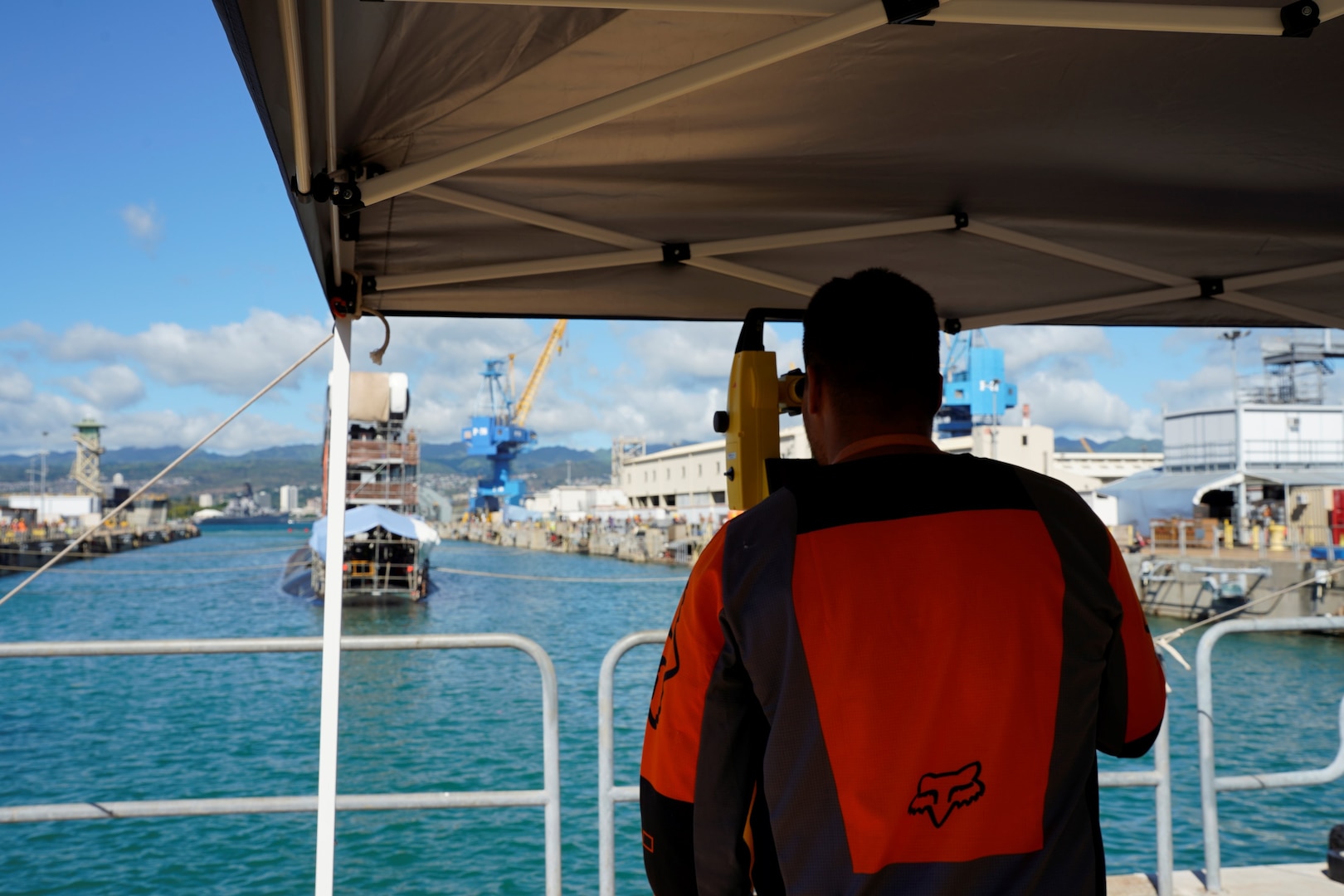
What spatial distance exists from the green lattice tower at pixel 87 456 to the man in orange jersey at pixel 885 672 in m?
129

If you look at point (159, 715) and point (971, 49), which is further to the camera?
point (159, 715)

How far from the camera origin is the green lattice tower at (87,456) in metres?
115

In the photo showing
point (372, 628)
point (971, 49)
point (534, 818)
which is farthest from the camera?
point (372, 628)

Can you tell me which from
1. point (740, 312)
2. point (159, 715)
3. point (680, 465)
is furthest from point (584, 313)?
point (680, 465)

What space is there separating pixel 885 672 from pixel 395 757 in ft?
44.2

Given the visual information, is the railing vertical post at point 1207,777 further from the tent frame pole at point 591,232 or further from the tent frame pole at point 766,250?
the tent frame pole at point 591,232

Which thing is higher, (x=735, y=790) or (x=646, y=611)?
(x=735, y=790)

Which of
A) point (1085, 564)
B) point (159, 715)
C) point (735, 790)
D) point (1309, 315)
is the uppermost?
Result: point (1309, 315)

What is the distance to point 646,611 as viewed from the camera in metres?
28.3

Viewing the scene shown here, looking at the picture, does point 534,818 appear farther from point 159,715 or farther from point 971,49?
point 971,49

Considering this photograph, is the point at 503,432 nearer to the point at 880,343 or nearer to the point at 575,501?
the point at 575,501

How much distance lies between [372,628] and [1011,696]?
2784 cm

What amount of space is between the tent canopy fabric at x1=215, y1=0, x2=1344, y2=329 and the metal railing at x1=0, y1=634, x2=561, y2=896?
3.05ft

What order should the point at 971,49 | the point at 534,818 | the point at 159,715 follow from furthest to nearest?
the point at 159,715, the point at 534,818, the point at 971,49
